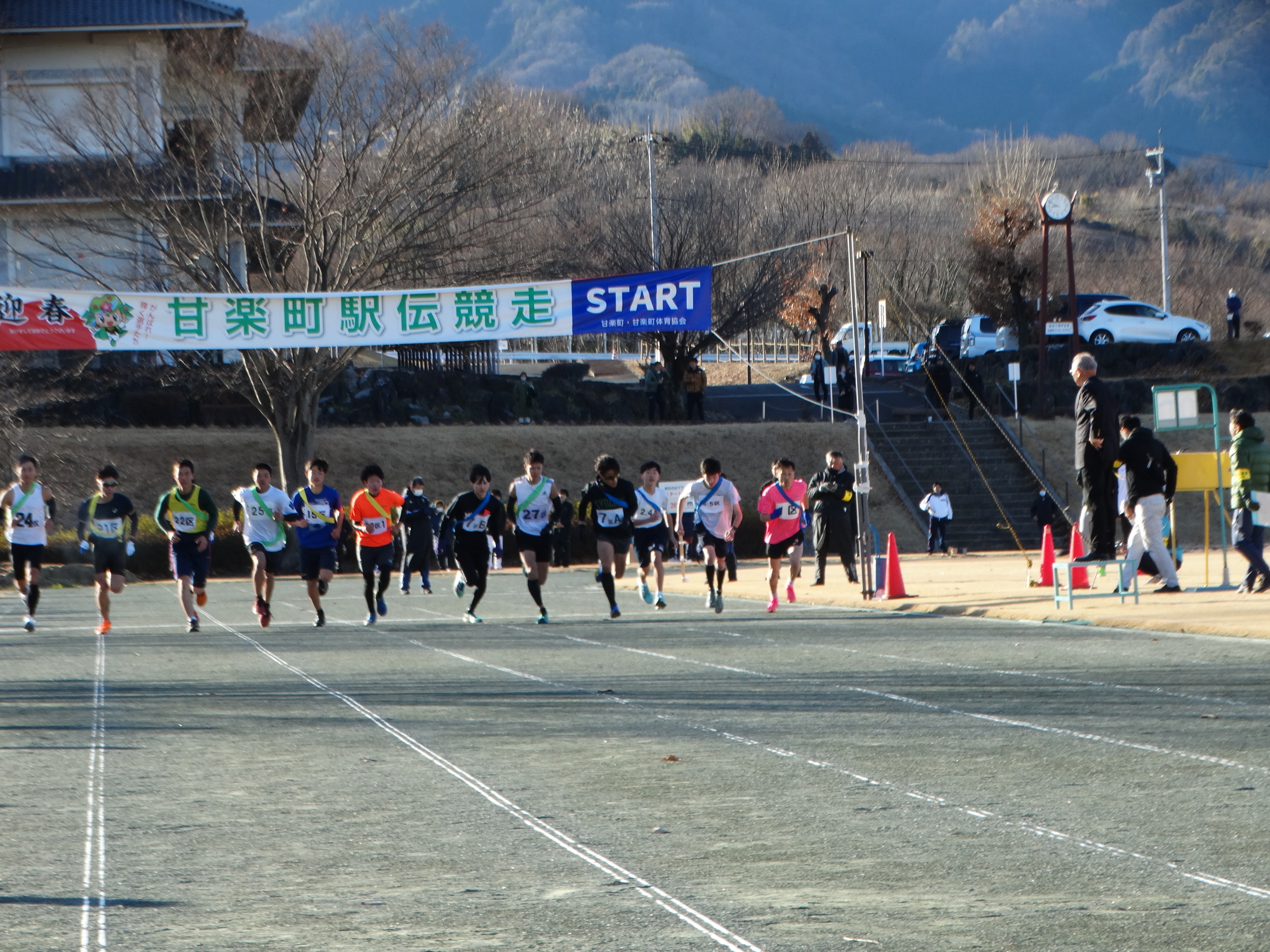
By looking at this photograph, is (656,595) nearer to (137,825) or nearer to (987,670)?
(987,670)

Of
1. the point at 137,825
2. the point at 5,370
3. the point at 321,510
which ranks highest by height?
the point at 5,370

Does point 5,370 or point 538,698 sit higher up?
point 5,370

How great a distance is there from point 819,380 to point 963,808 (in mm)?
38987

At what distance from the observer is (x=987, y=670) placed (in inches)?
432

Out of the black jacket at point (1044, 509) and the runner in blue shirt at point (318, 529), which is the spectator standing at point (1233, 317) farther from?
the runner in blue shirt at point (318, 529)

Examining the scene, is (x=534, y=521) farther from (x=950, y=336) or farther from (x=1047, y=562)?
(x=950, y=336)

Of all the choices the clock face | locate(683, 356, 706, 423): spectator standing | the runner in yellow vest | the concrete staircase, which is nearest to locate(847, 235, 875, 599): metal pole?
the runner in yellow vest

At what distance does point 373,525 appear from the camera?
1714 cm

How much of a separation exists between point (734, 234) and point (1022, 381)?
10.6m

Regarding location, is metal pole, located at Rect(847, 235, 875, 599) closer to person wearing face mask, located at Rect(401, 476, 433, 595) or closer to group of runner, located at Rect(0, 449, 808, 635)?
group of runner, located at Rect(0, 449, 808, 635)

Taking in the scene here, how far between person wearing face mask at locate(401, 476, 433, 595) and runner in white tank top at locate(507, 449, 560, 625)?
5792 mm

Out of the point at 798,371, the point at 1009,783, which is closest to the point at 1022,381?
the point at 798,371

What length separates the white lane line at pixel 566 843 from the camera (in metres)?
4.73

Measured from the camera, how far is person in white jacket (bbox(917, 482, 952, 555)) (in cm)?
3148
